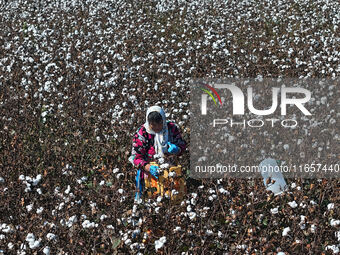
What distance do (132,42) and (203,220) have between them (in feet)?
22.3

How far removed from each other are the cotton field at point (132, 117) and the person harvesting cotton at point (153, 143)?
0.22m

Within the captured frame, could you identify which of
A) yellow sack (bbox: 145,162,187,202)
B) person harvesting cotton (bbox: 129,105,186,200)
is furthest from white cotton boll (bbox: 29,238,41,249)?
person harvesting cotton (bbox: 129,105,186,200)

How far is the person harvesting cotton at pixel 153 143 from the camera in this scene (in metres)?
4.73

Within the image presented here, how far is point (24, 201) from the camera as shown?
4.57m

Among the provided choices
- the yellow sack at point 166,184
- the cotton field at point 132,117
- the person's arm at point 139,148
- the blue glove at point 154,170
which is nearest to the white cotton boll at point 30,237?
the cotton field at point 132,117

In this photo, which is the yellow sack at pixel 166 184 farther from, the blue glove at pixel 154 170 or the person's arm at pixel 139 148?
the person's arm at pixel 139 148

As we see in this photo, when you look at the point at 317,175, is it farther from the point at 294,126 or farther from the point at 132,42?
the point at 132,42

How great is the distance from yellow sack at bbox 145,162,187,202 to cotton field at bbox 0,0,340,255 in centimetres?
11

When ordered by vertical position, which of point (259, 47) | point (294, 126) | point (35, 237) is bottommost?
point (35, 237)

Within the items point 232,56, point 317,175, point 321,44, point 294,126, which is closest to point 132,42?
point 232,56

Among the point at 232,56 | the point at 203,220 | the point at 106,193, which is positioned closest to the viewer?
the point at 203,220

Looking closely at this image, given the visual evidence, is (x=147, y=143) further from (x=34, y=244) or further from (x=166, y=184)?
(x=34, y=244)

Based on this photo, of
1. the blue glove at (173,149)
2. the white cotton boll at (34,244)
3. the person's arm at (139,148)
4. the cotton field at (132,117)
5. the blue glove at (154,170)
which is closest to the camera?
the white cotton boll at (34,244)

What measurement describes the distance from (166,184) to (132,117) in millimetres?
2296
